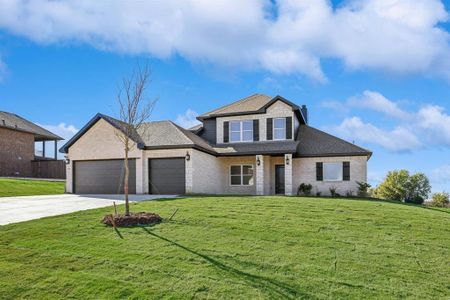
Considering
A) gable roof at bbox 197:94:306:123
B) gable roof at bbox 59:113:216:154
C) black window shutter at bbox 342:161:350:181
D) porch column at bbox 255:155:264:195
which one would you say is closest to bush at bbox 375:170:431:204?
gable roof at bbox 197:94:306:123

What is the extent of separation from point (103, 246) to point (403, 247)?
721cm

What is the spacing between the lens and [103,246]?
8656mm

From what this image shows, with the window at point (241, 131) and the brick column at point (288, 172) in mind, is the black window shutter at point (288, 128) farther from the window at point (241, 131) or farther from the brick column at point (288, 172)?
the window at point (241, 131)

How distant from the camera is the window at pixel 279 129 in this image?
24.5m

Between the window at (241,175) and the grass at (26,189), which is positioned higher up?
the window at (241,175)

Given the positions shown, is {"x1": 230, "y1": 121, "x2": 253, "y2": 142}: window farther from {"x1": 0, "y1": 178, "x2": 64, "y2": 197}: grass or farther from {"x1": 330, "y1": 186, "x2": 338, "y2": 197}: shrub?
{"x1": 0, "y1": 178, "x2": 64, "y2": 197}: grass

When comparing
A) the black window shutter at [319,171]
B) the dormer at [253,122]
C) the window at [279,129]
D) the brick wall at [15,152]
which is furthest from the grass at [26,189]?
the black window shutter at [319,171]

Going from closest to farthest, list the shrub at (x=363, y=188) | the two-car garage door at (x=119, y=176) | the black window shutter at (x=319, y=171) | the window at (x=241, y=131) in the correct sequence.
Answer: the two-car garage door at (x=119, y=176) → the shrub at (x=363, y=188) → the black window shutter at (x=319, y=171) → the window at (x=241, y=131)

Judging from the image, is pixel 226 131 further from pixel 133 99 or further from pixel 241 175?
pixel 133 99

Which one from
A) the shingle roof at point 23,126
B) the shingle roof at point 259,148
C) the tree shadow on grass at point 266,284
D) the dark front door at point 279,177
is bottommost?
the tree shadow on grass at point 266,284

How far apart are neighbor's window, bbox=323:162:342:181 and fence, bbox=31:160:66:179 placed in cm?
2589

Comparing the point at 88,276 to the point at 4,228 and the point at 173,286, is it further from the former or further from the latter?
the point at 4,228

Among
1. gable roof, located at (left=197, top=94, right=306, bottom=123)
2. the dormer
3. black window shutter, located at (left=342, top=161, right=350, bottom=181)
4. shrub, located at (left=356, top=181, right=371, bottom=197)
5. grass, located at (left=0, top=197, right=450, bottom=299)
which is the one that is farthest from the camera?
gable roof, located at (left=197, top=94, right=306, bottom=123)

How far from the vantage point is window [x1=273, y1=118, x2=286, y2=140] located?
80.3 feet
